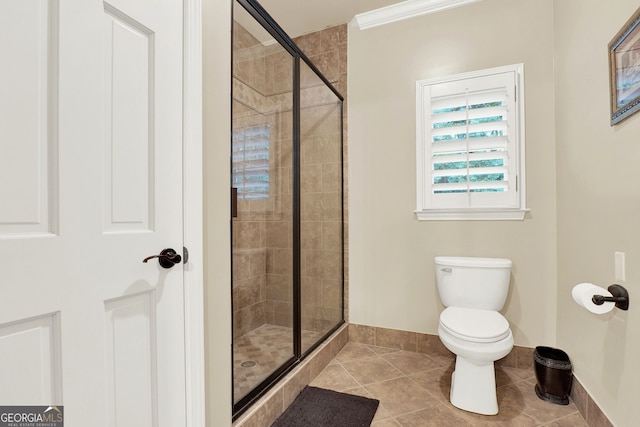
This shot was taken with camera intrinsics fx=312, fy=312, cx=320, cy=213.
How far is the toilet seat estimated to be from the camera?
5.33ft

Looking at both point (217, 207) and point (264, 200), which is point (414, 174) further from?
point (217, 207)

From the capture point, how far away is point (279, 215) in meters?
2.22

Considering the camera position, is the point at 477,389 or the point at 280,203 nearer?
the point at 477,389

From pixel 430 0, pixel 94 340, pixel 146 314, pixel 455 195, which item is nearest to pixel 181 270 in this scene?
pixel 146 314

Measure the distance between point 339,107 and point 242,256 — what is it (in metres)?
1.52

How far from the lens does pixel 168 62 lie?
3.49ft

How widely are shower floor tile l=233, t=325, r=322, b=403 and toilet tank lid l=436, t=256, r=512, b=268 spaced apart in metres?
1.06

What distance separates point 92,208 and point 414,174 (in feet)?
7.01

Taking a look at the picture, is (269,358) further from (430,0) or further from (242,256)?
(430,0)

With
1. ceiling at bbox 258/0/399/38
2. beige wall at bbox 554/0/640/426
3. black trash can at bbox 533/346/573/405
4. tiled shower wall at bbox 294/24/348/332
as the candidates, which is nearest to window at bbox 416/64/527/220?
beige wall at bbox 554/0/640/426

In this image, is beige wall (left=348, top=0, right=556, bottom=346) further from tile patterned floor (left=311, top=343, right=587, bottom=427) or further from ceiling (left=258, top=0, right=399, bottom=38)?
tile patterned floor (left=311, top=343, right=587, bottom=427)

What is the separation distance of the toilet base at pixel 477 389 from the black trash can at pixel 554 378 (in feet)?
1.12

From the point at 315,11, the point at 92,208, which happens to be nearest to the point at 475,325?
the point at 92,208

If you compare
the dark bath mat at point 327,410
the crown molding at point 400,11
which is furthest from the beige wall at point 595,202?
the dark bath mat at point 327,410
